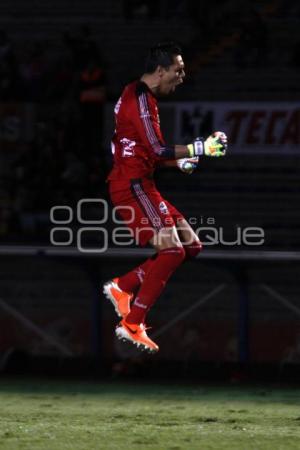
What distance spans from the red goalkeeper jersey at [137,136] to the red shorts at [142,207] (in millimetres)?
76

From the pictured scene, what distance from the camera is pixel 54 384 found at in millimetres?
13078

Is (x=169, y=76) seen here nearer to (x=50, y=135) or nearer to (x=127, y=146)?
(x=127, y=146)

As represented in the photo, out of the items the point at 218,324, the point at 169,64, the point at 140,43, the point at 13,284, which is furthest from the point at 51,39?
the point at 169,64

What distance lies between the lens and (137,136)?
9.09 metres

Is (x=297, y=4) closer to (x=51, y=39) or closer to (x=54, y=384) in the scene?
(x=51, y=39)

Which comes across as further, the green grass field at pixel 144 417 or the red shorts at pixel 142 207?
the red shorts at pixel 142 207

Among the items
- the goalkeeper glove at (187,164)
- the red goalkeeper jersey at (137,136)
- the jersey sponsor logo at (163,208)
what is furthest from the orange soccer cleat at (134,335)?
the goalkeeper glove at (187,164)

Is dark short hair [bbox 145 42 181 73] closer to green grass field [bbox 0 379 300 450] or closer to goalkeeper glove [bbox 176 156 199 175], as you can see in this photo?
goalkeeper glove [bbox 176 156 199 175]

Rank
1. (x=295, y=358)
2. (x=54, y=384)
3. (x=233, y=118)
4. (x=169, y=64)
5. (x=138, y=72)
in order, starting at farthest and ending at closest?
(x=138, y=72) < (x=233, y=118) < (x=295, y=358) < (x=54, y=384) < (x=169, y=64)

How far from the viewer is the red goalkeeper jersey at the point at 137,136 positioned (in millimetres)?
8914

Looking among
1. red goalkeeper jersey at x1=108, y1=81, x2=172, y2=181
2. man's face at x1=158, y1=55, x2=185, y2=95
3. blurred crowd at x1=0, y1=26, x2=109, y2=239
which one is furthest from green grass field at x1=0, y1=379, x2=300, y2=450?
blurred crowd at x1=0, y1=26, x2=109, y2=239

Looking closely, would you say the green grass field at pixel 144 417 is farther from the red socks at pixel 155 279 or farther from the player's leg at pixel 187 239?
the player's leg at pixel 187 239

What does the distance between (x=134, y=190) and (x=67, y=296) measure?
6355 millimetres
